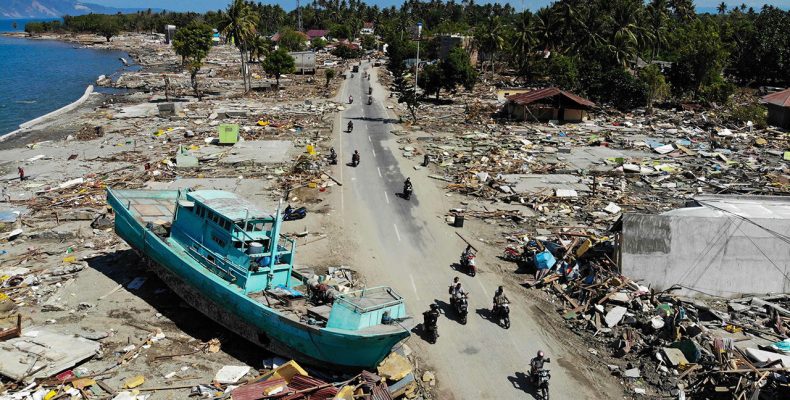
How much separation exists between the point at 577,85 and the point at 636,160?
21745 millimetres

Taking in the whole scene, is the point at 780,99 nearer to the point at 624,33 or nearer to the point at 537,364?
the point at 624,33

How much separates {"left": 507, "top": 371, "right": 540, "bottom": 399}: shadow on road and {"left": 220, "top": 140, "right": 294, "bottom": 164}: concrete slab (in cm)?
2129

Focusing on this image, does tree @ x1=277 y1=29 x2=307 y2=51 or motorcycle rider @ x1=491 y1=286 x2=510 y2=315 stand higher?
tree @ x1=277 y1=29 x2=307 y2=51

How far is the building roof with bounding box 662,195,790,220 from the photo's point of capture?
1873 cm

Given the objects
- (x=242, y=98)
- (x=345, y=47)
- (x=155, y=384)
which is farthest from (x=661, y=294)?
(x=345, y=47)

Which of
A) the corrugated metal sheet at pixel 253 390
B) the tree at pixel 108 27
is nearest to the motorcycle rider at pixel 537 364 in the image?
the corrugated metal sheet at pixel 253 390

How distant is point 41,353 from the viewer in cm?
1355

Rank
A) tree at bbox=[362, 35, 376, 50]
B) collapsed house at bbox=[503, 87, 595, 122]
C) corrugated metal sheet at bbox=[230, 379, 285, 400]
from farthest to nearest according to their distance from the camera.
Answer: tree at bbox=[362, 35, 376, 50] < collapsed house at bbox=[503, 87, 595, 122] < corrugated metal sheet at bbox=[230, 379, 285, 400]

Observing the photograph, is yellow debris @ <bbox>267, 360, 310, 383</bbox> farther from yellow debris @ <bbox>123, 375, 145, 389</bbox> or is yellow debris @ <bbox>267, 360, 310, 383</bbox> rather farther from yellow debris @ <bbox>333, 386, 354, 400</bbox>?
yellow debris @ <bbox>123, 375, 145, 389</bbox>

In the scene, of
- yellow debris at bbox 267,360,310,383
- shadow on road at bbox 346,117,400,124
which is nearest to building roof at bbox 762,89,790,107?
shadow on road at bbox 346,117,400,124

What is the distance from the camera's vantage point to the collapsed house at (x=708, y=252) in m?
17.9

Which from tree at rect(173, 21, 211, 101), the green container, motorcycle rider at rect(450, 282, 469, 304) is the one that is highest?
tree at rect(173, 21, 211, 101)

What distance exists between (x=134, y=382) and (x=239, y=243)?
4222 millimetres

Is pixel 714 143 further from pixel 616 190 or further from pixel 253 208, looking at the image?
pixel 253 208
